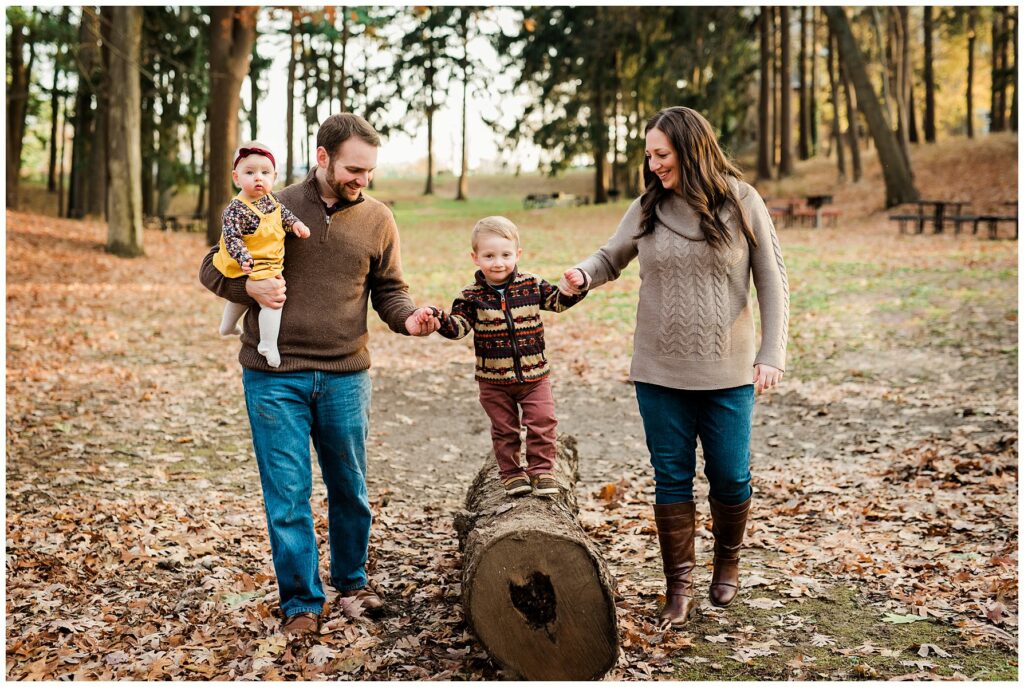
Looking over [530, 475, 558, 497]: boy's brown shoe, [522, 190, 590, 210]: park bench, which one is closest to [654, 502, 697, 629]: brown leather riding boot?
[530, 475, 558, 497]: boy's brown shoe

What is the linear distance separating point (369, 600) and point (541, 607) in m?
1.19

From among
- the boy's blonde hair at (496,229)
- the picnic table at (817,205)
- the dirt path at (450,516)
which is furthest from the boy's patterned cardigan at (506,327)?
the picnic table at (817,205)

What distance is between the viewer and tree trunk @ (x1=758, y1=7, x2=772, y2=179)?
28906 millimetres

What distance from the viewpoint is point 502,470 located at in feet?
15.0

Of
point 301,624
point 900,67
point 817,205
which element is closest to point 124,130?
point 817,205

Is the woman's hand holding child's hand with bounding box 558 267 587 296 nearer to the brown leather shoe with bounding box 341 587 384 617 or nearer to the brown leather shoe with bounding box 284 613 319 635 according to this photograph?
the brown leather shoe with bounding box 341 587 384 617

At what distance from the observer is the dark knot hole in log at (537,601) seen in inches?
158

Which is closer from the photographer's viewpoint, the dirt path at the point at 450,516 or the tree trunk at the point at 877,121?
the dirt path at the point at 450,516

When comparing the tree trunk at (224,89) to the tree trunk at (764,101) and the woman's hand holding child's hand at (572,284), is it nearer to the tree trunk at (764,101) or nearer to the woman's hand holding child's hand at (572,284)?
the tree trunk at (764,101)

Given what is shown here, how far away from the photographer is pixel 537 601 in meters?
4.02

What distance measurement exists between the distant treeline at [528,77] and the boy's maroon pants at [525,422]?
43.8 ft

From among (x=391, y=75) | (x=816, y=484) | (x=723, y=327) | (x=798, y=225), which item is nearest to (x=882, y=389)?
(x=816, y=484)

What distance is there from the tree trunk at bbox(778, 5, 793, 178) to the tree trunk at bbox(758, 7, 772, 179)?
45 cm

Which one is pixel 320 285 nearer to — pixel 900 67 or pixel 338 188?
pixel 338 188
